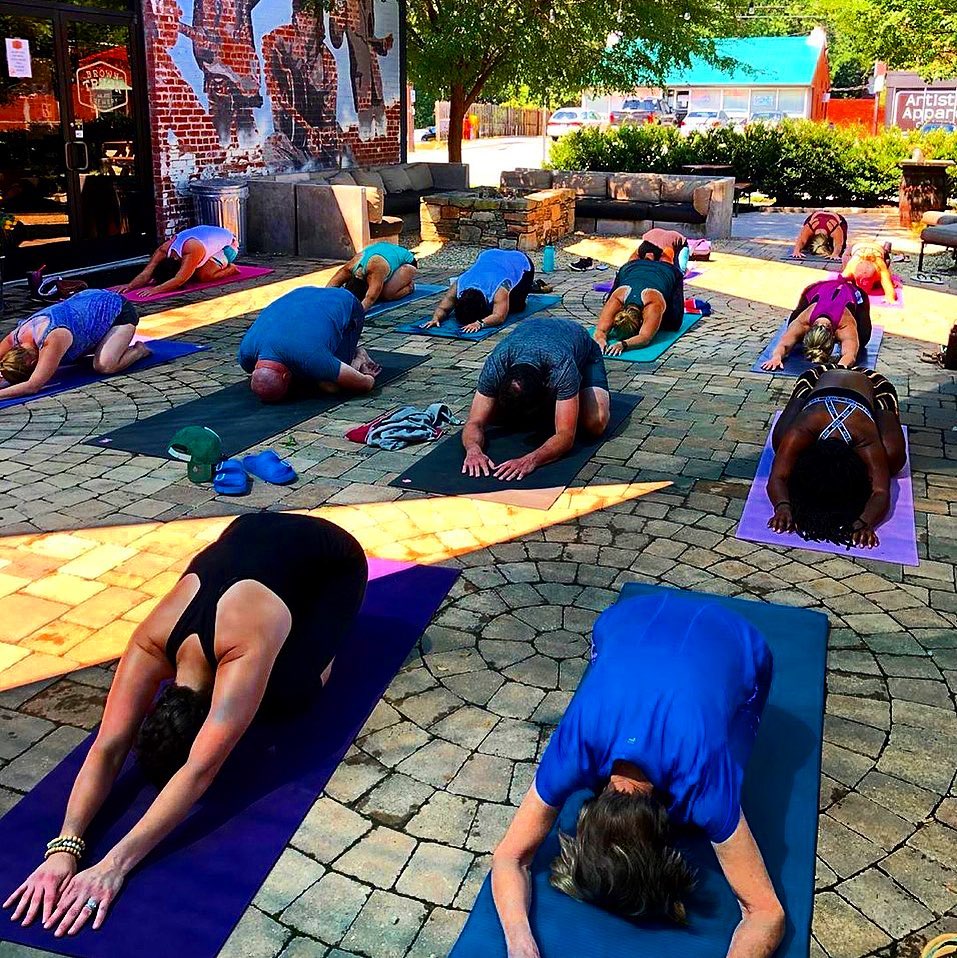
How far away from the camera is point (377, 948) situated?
2480mm

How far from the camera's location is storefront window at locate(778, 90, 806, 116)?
34.6 meters

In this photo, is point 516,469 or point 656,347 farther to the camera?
point 656,347

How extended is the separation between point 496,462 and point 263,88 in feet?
28.2

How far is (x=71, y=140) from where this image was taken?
34.1 feet

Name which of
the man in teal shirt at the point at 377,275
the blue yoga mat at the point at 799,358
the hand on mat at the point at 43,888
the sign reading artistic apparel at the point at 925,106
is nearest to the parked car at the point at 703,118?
the sign reading artistic apparel at the point at 925,106

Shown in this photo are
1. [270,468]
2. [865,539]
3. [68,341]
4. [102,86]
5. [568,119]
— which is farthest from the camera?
[568,119]

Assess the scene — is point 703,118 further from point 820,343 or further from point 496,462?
point 496,462

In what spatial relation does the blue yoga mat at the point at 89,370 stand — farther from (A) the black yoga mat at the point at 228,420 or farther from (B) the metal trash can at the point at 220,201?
(B) the metal trash can at the point at 220,201

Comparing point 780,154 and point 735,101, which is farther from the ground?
point 735,101

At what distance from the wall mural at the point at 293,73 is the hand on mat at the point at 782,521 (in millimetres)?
9220

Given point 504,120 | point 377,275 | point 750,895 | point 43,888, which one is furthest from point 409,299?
point 504,120

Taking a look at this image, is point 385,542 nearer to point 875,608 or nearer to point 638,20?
point 875,608

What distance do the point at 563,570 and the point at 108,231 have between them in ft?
27.9

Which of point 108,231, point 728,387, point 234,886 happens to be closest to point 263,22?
point 108,231
